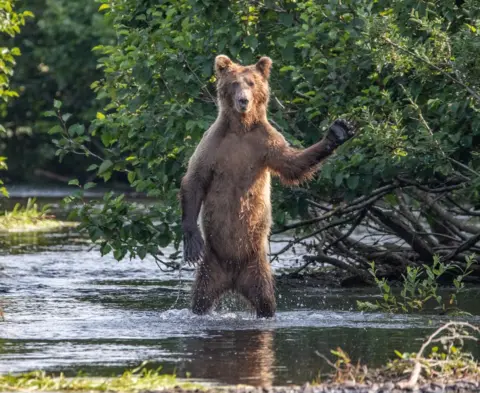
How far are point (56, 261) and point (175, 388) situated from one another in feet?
26.2

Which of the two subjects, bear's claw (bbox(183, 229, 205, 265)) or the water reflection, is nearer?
the water reflection

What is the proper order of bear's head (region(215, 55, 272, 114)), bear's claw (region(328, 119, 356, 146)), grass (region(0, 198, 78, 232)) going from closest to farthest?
bear's claw (region(328, 119, 356, 146)) → bear's head (region(215, 55, 272, 114)) → grass (region(0, 198, 78, 232))

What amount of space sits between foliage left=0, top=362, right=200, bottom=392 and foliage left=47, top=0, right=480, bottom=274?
3.37 m

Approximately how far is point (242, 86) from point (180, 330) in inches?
70.8

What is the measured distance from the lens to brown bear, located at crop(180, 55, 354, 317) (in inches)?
341

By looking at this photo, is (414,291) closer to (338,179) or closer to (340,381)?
(338,179)

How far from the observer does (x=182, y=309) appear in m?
9.45

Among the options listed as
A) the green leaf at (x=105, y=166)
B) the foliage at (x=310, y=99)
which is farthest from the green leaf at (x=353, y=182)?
the green leaf at (x=105, y=166)

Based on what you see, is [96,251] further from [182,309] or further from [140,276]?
[182,309]

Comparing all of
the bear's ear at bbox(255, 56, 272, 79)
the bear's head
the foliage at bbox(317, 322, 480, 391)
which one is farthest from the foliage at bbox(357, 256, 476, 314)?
the foliage at bbox(317, 322, 480, 391)

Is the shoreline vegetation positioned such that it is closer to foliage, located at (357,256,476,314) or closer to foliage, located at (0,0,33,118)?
foliage, located at (357,256,476,314)

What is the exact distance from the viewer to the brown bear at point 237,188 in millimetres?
8672

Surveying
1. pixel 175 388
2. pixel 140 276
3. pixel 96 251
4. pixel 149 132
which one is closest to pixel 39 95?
pixel 96 251

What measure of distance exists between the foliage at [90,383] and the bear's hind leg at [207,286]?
2.53m
